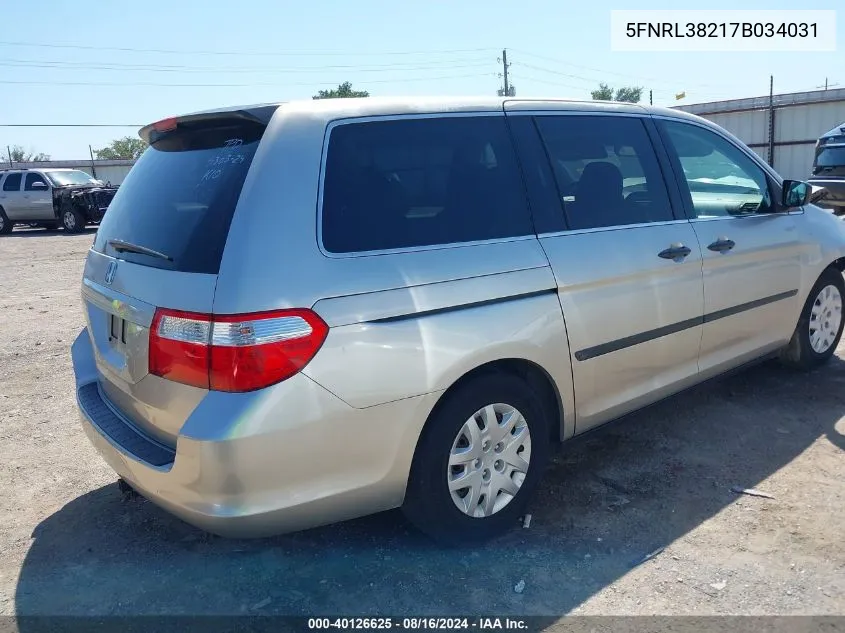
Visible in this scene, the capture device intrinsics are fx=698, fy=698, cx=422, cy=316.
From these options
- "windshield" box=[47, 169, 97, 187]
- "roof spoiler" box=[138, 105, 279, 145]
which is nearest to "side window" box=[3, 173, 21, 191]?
"windshield" box=[47, 169, 97, 187]

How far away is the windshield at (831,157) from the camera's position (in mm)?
11602

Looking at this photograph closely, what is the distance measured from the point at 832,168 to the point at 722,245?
9.66 meters

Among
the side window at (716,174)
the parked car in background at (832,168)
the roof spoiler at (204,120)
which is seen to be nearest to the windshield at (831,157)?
the parked car in background at (832,168)

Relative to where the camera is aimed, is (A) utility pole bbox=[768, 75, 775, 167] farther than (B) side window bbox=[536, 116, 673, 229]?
Yes

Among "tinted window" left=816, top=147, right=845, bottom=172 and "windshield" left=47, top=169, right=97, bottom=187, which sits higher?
"windshield" left=47, top=169, right=97, bottom=187

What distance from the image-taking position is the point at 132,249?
2.80 metres

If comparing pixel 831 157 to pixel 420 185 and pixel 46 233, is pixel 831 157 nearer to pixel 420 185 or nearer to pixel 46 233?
pixel 420 185

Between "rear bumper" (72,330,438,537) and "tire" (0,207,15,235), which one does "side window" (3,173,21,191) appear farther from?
"rear bumper" (72,330,438,537)

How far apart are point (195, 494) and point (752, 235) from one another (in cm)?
342

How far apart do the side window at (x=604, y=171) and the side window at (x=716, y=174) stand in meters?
0.28

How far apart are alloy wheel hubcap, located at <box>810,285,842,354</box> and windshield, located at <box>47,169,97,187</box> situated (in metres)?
19.4

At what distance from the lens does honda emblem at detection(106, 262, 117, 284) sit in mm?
2873

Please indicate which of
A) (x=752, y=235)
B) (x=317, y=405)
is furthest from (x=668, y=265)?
(x=317, y=405)

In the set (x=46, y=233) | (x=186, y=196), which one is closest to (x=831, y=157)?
(x=186, y=196)
